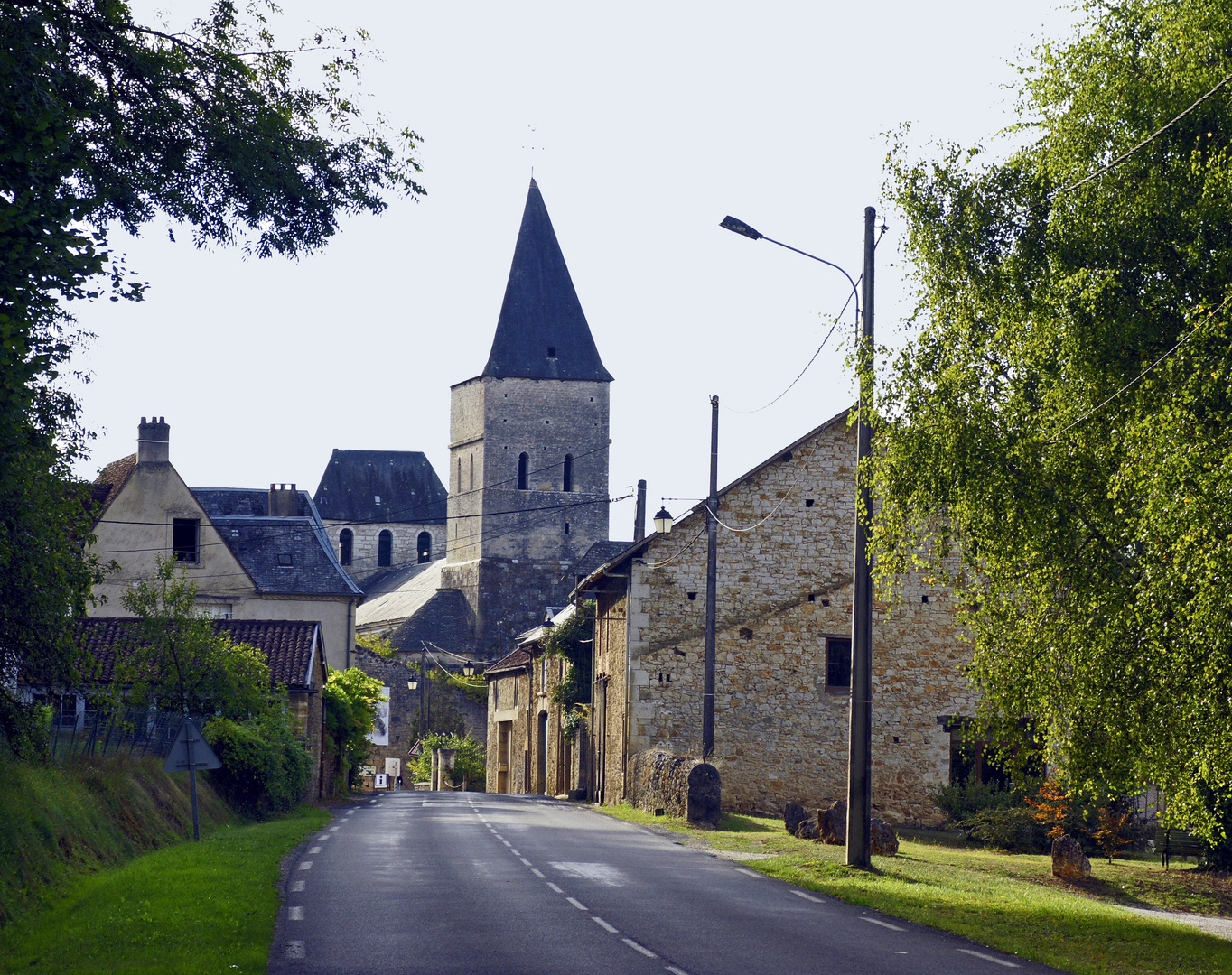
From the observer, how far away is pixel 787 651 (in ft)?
98.5

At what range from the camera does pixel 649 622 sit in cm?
3009

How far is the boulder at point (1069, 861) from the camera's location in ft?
56.6

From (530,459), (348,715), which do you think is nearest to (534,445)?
(530,459)

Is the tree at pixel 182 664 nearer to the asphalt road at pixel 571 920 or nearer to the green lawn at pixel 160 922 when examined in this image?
the asphalt road at pixel 571 920

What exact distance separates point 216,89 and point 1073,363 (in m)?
9.05

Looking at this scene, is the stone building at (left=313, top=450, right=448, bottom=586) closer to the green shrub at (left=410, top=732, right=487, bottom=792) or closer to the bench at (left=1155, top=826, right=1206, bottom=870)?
the green shrub at (left=410, top=732, right=487, bottom=792)

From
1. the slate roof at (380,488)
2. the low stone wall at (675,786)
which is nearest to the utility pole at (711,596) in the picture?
the low stone wall at (675,786)

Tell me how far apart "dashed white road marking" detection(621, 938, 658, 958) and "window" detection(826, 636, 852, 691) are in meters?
A: 19.9

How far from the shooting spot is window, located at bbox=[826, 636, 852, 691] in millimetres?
30141

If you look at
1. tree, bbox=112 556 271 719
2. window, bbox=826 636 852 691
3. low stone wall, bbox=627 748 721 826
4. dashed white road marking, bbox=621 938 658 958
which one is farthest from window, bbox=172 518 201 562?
dashed white road marking, bbox=621 938 658 958

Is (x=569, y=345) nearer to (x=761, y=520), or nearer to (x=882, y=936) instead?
(x=761, y=520)

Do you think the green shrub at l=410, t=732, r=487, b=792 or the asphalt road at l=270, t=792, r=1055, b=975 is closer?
the asphalt road at l=270, t=792, r=1055, b=975

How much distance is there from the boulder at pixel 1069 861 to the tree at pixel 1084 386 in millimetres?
2090

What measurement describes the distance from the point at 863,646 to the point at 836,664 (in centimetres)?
1409
